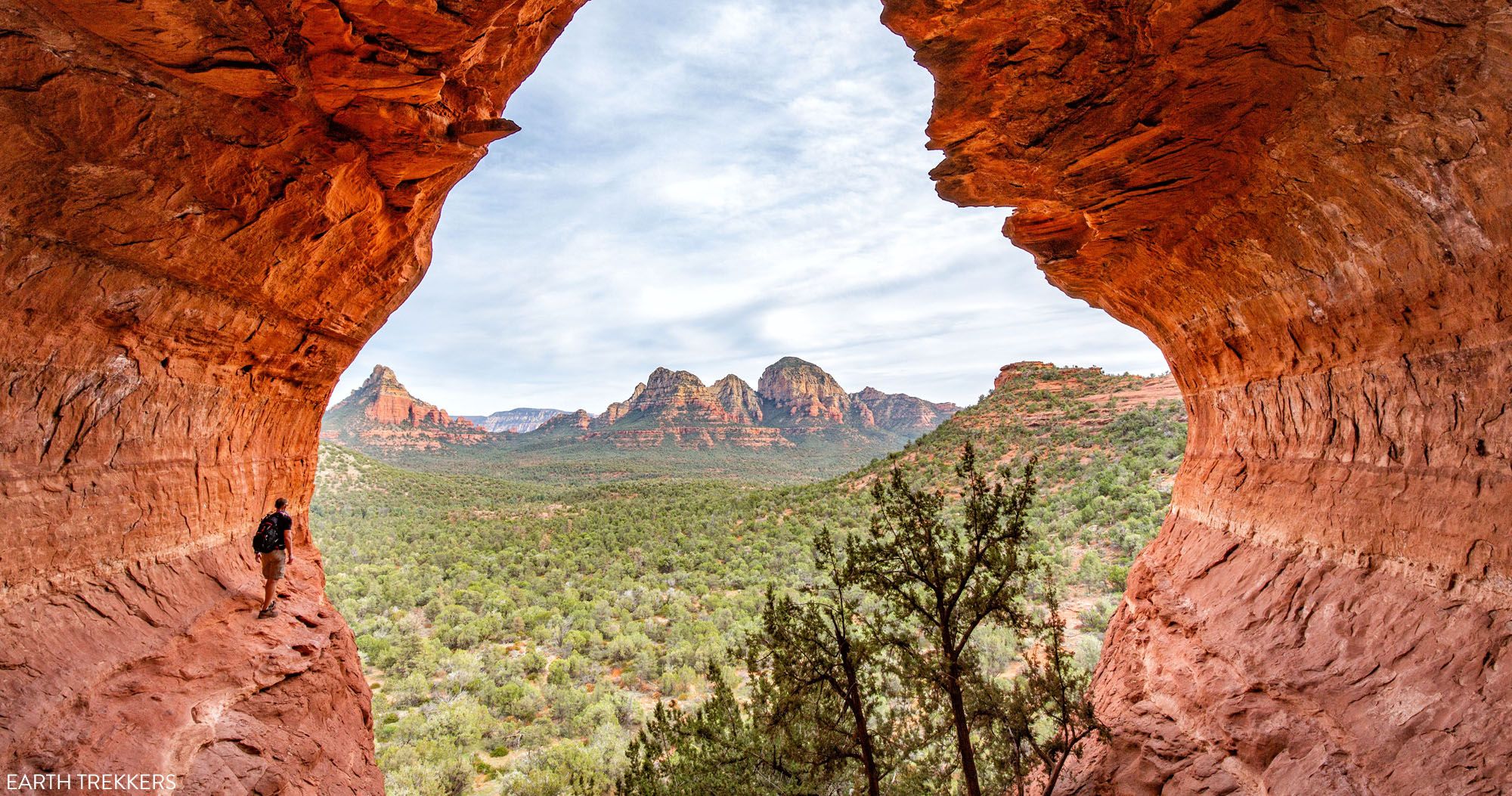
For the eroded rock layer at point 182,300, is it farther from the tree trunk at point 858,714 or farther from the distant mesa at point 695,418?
the distant mesa at point 695,418

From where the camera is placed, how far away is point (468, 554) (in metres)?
29.4

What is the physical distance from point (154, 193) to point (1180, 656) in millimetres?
11753

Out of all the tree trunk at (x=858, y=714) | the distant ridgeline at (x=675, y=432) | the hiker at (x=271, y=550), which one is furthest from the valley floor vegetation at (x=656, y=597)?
the distant ridgeline at (x=675, y=432)

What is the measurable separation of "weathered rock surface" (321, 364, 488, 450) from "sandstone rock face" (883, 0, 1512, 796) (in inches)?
4431

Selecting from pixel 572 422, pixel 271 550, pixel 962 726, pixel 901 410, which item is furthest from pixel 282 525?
pixel 901 410

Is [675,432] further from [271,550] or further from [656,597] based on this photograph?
[271,550]

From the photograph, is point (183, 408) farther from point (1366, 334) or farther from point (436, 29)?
point (1366, 334)

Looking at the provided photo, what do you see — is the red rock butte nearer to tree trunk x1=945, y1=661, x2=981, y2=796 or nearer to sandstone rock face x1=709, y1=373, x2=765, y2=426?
tree trunk x1=945, y1=661, x2=981, y2=796

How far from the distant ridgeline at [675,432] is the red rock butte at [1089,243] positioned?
218 ft

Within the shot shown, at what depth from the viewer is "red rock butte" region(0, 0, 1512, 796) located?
400cm

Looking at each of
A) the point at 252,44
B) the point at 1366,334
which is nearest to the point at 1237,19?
the point at 1366,334

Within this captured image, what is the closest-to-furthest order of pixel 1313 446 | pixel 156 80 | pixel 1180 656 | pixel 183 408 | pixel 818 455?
pixel 156 80 < pixel 1313 446 < pixel 183 408 < pixel 1180 656 < pixel 818 455

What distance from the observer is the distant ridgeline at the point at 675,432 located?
283 ft

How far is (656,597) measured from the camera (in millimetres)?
23812
